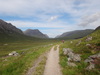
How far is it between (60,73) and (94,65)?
479 cm

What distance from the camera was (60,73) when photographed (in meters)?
14.3

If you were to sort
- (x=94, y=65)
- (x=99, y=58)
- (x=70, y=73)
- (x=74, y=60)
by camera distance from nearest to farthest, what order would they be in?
(x=70, y=73), (x=94, y=65), (x=99, y=58), (x=74, y=60)

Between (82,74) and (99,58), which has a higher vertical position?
(99,58)

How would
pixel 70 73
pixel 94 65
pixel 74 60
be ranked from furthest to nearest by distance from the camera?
pixel 74 60 < pixel 94 65 < pixel 70 73

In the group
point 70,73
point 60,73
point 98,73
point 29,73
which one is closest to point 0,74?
point 29,73

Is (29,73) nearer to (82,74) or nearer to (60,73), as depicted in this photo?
(60,73)

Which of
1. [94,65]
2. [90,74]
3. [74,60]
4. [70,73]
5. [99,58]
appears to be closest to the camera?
[90,74]

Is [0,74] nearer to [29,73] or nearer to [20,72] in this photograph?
[20,72]

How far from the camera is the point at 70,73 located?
1384cm

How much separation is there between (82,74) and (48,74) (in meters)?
4.15

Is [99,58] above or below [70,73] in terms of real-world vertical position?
above

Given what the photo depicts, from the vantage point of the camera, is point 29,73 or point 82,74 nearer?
point 82,74

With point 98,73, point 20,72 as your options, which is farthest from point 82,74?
point 20,72

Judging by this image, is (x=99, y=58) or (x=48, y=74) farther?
(x=99, y=58)
